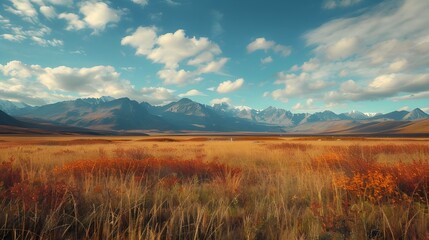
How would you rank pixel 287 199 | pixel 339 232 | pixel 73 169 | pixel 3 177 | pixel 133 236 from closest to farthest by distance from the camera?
pixel 133 236 < pixel 339 232 < pixel 287 199 < pixel 3 177 < pixel 73 169

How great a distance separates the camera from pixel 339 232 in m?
3.60

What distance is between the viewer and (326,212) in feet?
15.2

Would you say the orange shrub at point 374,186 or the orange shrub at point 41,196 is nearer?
the orange shrub at point 41,196

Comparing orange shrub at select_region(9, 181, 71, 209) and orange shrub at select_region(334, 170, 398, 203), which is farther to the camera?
orange shrub at select_region(334, 170, 398, 203)

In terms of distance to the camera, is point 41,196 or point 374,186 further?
point 374,186

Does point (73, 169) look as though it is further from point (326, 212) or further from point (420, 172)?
point (420, 172)

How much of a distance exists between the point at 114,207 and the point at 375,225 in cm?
426

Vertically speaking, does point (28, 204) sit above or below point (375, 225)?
above

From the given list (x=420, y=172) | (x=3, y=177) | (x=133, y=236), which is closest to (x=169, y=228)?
(x=133, y=236)

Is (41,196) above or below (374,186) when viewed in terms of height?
above

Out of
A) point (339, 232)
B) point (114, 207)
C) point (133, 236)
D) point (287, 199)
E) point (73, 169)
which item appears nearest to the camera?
point (133, 236)

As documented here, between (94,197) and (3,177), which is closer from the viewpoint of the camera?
(94,197)

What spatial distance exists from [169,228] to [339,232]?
234 centimetres

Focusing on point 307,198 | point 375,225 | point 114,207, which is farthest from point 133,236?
point 307,198
